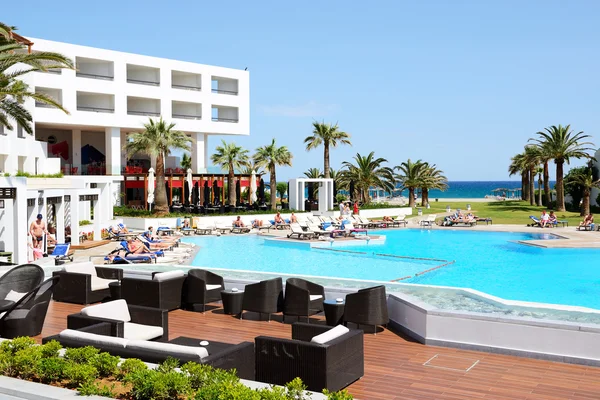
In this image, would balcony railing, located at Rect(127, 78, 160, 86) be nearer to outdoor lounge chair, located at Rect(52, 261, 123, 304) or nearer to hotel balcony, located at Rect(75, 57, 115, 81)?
hotel balcony, located at Rect(75, 57, 115, 81)

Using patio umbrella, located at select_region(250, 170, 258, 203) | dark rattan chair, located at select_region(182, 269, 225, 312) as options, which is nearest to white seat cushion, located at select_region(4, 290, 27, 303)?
dark rattan chair, located at select_region(182, 269, 225, 312)

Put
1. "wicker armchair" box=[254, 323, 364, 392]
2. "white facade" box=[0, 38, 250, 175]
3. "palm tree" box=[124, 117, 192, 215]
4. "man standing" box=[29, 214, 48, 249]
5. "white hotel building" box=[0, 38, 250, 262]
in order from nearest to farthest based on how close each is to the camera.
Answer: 1. "wicker armchair" box=[254, 323, 364, 392]
2. "man standing" box=[29, 214, 48, 249]
3. "palm tree" box=[124, 117, 192, 215]
4. "white hotel building" box=[0, 38, 250, 262]
5. "white facade" box=[0, 38, 250, 175]

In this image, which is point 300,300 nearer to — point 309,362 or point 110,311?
point 110,311

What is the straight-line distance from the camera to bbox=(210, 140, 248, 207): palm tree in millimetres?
42688

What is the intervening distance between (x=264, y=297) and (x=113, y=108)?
119 feet

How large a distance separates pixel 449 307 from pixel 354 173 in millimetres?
42204

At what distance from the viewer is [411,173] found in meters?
55.0

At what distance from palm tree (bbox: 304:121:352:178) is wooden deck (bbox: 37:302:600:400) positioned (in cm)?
4010

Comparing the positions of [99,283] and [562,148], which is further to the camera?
[562,148]

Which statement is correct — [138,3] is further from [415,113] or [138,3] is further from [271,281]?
[415,113]

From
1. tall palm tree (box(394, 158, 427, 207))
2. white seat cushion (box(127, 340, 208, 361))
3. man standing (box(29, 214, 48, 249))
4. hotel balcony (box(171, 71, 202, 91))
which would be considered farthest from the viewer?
tall palm tree (box(394, 158, 427, 207))

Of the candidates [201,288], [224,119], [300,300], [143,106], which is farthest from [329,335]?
[224,119]

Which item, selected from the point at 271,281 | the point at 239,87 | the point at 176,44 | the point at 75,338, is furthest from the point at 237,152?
the point at 75,338

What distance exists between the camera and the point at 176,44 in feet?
165
